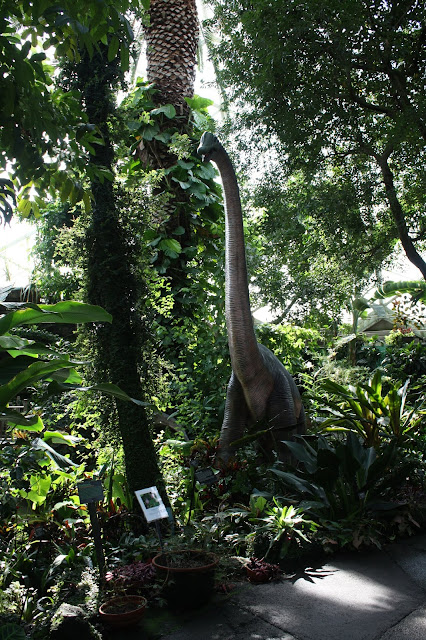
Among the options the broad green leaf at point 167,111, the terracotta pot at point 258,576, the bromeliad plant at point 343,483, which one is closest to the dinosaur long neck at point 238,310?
the bromeliad plant at point 343,483

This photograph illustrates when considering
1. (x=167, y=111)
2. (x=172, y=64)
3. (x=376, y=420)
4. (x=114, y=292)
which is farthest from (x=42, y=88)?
(x=172, y=64)

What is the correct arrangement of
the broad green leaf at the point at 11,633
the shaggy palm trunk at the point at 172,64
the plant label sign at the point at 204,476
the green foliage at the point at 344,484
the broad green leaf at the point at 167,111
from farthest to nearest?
1. the shaggy palm trunk at the point at 172,64
2. the broad green leaf at the point at 167,111
3. the green foliage at the point at 344,484
4. the plant label sign at the point at 204,476
5. the broad green leaf at the point at 11,633

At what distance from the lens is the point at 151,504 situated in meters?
2.82

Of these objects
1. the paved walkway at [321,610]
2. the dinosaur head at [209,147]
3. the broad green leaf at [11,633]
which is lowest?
the paved walkway at [321,610]

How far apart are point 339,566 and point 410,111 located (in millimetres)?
3627

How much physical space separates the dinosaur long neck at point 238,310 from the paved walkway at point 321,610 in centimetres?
151

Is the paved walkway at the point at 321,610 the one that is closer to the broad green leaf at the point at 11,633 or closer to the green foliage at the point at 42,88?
the broad green leaf at the point at 11,633

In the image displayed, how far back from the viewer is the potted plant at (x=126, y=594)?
232 cm

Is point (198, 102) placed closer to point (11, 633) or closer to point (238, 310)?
point (238, 310)

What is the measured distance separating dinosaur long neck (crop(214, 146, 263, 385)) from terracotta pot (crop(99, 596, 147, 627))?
1912 mm

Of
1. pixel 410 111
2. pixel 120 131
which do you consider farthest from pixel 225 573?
pixel 410 111

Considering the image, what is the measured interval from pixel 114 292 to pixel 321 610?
7.82 ft

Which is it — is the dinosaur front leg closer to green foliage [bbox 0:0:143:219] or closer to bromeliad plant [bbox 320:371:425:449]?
bromeliad plant [bbox 320:371:425:449]

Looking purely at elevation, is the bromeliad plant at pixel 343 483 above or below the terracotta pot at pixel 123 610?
above
